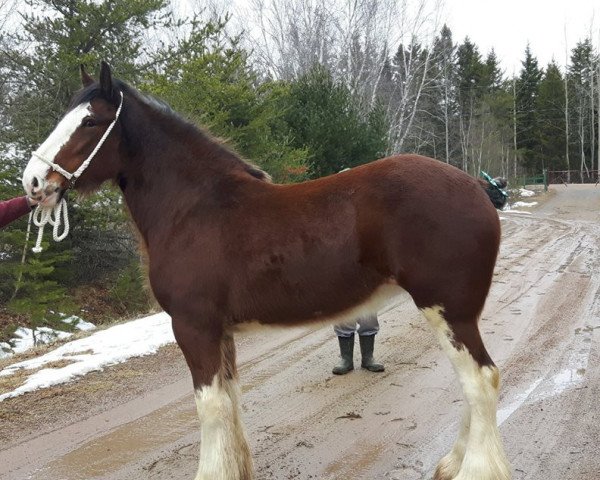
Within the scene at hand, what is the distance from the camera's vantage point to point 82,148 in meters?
3.10

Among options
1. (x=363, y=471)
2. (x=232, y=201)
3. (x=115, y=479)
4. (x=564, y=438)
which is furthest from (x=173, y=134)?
(x=564, y=438)

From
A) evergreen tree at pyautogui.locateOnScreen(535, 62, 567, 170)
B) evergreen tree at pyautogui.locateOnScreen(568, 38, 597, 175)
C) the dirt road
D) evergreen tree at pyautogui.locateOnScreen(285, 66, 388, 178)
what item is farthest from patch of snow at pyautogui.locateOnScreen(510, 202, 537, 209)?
evergreen tree at pyautogui.locateOnScreen(535, 62, 567, 170)

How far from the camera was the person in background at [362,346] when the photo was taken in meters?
5.11

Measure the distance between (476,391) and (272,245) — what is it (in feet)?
4.23

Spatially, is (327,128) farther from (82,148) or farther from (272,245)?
(272,245)

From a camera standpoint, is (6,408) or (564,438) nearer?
(564,438)

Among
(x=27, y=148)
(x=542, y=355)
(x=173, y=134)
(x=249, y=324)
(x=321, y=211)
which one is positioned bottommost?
(x=542, y=355)

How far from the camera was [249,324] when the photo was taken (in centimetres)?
304

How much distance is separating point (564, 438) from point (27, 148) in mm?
12746

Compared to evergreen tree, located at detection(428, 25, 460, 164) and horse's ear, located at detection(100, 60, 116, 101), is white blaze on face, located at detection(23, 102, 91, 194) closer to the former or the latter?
horse's ear, located at detection(100, 60, 116, 101)

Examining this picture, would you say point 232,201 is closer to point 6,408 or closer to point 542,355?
point 6,408

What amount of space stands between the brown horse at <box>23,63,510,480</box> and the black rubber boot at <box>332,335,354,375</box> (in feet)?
6.67

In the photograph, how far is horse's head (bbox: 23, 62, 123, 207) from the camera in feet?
9.88

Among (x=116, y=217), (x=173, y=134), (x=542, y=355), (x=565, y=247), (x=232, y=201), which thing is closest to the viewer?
(x=232, y=201)
